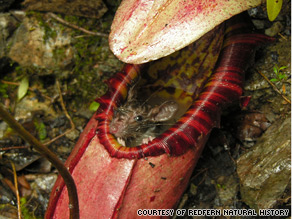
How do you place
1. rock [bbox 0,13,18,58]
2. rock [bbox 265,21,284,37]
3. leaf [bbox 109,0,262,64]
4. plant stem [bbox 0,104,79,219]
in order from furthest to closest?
rock [bbox 0,13,18,58] → rock [bbox 265,21,284,37] → leaf [bbox 109,0,262,64] → plant stem [bbox 0,104,79,219]

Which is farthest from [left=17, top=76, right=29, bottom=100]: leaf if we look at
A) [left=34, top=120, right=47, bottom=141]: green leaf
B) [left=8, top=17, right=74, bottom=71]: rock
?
[left=34, top=120, right=47, bottom=141]: green leaf

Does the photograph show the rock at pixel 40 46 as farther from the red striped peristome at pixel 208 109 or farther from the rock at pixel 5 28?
the red striped peristome at pixel 208 109

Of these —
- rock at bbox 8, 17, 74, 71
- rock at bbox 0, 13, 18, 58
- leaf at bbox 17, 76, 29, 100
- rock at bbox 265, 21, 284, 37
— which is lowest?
leaf at bbox 17, 76, 29, 100

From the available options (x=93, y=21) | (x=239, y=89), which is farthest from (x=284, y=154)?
(x=93, y=21)

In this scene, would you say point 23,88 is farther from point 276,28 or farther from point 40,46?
point 276,28

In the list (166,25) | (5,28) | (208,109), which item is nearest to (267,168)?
(208,109)

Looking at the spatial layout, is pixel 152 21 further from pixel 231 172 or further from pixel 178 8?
pixel 231 172

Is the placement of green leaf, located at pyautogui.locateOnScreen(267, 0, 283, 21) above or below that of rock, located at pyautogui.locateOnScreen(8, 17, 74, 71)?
above

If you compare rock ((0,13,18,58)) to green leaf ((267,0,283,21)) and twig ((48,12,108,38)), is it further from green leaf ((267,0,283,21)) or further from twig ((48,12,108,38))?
green leaf ((267,0,283,21))
